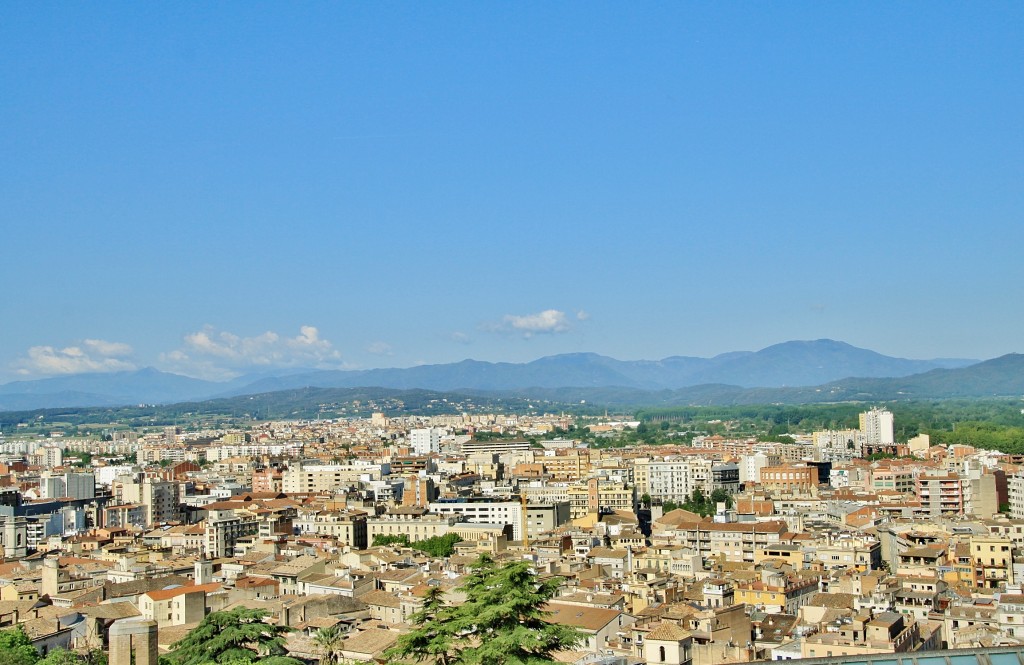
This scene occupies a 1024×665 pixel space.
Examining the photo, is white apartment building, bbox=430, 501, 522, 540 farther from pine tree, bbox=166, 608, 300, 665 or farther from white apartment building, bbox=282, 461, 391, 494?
pine tree, bbox=166, 608, 300, 665

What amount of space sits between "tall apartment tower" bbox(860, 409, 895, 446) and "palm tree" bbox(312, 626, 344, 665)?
214ft

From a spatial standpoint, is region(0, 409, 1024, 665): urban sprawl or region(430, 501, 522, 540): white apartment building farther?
region(430, 501, 522, 540): white apartment building

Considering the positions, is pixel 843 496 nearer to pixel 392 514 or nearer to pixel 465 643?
pixel 392 514

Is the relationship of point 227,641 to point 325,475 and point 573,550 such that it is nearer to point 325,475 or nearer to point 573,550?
point 573,550

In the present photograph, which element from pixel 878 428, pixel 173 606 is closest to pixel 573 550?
pixel 173 606

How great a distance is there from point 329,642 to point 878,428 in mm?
70742

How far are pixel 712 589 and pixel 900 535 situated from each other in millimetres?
11021

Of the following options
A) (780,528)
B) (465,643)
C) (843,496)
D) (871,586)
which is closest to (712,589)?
(871,586)

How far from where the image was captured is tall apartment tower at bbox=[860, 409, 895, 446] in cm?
8011

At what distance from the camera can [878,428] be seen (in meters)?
81.6

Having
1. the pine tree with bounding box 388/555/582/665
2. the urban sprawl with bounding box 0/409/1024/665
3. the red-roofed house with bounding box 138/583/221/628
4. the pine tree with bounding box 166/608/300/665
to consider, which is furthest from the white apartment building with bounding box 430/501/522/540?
the pine tree with bounding box 388/555/582/665

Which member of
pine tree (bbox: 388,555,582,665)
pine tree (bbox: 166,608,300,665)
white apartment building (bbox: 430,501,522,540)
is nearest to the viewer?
pine tree (bbox: 388,555,582,665)

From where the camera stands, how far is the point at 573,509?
45.1 metres

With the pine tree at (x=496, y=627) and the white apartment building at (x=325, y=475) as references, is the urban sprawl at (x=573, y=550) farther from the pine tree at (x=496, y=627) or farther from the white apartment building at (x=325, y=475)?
the pine tree at (x=496, y=627)
